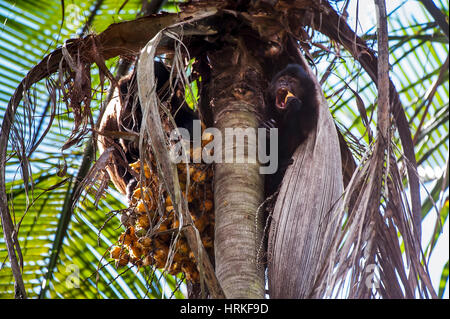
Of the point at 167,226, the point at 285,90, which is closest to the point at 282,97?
the point at 285,90

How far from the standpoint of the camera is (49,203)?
3867 mm

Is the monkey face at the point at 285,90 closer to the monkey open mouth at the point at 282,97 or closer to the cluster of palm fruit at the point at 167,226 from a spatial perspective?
the monkey open mouth at the point at 282,97

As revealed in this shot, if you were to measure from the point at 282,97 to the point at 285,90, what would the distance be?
0.06 meters

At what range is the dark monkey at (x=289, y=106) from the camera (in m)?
2.60

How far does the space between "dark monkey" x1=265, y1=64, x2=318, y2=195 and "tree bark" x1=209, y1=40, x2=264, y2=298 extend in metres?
0.18

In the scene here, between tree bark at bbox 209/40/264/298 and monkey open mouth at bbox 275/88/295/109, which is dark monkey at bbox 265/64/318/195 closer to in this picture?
monkey open mouth at bbox 275/88/295/109

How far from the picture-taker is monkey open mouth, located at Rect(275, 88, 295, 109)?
2926mm

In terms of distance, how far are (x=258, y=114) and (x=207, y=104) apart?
0.91 feet

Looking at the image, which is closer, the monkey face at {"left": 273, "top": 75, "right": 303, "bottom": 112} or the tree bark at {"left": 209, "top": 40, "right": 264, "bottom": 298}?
the tree bark at {"left": 209, "top": 40, "right": 264, "bottom": 298}

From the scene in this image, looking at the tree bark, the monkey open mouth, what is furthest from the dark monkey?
the tree bark

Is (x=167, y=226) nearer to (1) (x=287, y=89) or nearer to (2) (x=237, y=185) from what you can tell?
(2) (x=237, y=185)

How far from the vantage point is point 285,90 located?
9.61ft

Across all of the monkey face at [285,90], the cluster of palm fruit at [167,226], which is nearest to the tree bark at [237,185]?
the cluster of palm fruit at [167,226]
